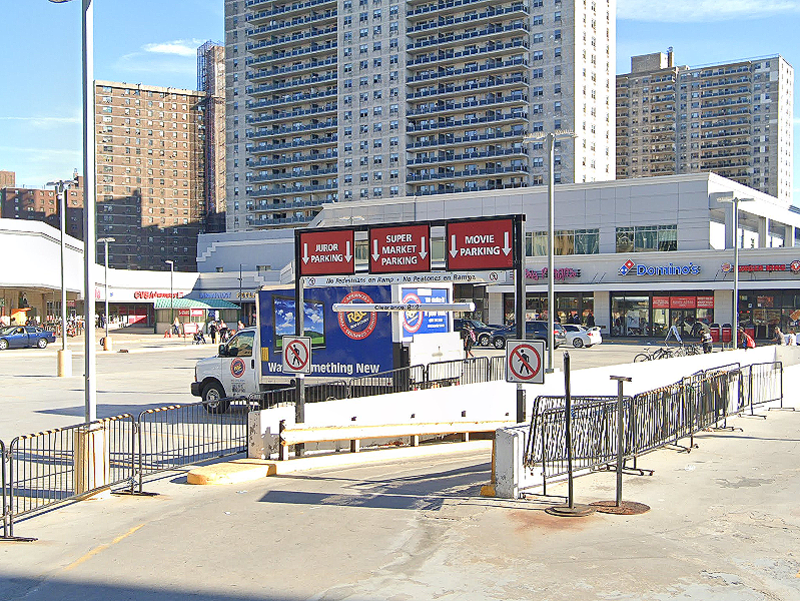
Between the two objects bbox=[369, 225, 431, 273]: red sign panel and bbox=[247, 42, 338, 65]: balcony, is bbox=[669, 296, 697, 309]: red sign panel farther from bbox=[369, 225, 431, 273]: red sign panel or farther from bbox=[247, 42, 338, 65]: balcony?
bbox=[247, 42, 338, 65]: balcony

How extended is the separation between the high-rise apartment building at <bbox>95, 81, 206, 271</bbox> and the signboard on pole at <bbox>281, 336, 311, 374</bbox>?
168 m

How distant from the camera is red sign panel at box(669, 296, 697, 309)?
189 feet

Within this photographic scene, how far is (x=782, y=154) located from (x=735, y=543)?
17781cm

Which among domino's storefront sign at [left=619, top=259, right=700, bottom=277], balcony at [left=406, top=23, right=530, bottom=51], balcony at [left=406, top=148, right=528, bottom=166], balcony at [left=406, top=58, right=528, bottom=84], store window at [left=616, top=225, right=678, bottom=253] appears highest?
balcony at [left=406, top=23, right=530, bottom=51]

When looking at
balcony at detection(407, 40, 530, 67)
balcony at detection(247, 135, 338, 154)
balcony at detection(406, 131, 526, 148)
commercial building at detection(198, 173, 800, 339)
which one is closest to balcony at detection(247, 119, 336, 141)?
balcony at detection(247, 135, 338, 154)

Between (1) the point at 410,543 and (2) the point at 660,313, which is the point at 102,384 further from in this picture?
(2) the point at 660,313

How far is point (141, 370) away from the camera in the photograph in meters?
34.4

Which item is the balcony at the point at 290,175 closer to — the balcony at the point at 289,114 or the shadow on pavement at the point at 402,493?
the balcony at the point at 289,114

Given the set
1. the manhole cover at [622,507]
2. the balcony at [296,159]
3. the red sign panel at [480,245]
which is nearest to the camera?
the manhole cover at [622,507]

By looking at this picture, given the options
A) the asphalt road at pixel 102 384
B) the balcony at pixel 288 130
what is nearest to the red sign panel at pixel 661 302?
the asphalt road at pixel 102 384

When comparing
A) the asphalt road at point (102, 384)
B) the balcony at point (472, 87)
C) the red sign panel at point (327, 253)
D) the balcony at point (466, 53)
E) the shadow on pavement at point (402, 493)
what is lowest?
the asphalt road at point (102, 384)

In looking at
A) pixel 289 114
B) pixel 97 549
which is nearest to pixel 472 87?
pixel 289 114

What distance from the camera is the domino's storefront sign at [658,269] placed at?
57531mm

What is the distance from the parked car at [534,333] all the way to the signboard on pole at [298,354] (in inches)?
1246
